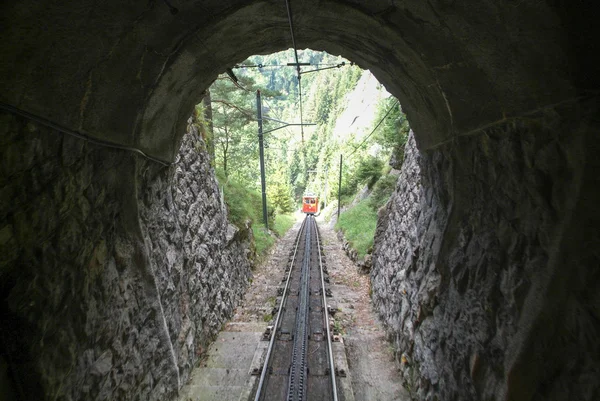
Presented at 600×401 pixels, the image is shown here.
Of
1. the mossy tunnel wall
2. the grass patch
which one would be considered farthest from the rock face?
the grass patch

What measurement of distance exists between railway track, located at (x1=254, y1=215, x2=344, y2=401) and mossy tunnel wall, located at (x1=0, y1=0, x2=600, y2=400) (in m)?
1.47

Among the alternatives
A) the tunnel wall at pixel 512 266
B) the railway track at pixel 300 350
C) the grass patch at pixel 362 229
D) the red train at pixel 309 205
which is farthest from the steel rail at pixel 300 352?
the red train at pixel 309 205

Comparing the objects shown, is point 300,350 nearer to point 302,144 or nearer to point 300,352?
point 300,352

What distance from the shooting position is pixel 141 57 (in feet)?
10.6

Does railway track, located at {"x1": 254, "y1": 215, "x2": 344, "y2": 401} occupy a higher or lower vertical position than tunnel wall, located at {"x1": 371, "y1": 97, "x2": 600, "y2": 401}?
lower

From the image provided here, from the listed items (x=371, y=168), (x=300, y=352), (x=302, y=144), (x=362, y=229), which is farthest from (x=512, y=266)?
(x=302, y=144)

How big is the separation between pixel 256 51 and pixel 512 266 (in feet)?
14.1

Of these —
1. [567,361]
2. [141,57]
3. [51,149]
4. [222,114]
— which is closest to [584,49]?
[567,361]

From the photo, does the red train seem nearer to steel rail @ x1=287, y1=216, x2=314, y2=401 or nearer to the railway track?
the railway track

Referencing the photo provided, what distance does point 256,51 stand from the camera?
15.7 feet

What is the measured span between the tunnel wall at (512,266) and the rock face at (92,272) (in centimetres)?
404

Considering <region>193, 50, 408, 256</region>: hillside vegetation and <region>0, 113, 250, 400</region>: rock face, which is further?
<region>193, 50, 408, 256</region>: hillside vegetation

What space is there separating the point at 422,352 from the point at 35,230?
17.3 ft

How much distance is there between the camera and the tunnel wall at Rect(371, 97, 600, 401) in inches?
85.7
